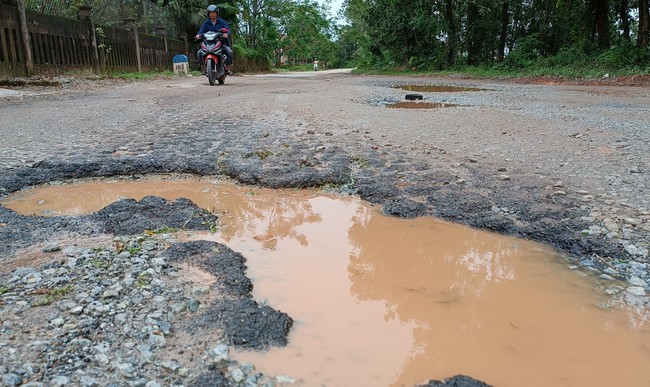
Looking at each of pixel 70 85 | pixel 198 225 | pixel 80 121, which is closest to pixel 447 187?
pixel 198 225

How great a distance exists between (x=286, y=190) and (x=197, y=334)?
187 centimetres

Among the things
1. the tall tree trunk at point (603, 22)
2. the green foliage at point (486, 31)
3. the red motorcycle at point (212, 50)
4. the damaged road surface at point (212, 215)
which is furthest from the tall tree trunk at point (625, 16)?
the red motorcycle at point (212, 50)

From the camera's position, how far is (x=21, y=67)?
9.97m

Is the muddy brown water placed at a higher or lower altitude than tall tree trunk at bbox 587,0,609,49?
lower

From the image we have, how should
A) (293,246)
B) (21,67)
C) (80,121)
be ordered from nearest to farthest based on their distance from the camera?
(293,246) → (80,121) → (21,67)

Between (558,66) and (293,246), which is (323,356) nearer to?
(293,246)

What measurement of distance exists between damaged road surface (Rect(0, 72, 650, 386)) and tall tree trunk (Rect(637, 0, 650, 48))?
9.61 m

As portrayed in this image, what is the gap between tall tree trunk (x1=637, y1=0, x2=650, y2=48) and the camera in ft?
45.9

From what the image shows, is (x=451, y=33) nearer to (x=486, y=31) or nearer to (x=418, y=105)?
(x=486, y=31)

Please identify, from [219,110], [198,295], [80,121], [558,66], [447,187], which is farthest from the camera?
[558,66]

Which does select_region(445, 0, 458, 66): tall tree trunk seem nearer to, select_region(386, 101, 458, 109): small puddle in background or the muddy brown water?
select_region(386, 101, 458, 109): small puddle in background

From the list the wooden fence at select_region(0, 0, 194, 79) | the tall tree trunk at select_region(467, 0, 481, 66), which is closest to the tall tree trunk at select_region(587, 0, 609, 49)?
the tall tree trunk at select_region(467, 0, 481, 66)

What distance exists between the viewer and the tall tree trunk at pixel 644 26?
1400cm

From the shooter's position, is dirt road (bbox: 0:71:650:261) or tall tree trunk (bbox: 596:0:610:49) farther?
tall tree trunk (bbox: 596:0:610:49)
